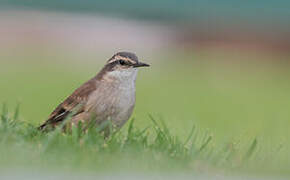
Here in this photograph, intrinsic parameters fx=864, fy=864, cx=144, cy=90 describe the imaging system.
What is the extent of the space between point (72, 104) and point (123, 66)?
2.52 feet

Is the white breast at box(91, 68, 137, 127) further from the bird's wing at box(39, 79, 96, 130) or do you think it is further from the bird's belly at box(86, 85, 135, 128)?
the bird's wing at box(39, 79, 96, 130)

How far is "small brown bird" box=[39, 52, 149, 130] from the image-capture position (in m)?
8.91

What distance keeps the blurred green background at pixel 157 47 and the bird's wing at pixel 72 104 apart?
8.24 m

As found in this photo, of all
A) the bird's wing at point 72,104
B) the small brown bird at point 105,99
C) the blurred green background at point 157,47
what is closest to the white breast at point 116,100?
the small brown bird at point 105,99

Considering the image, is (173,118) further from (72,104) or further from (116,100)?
(116,100)

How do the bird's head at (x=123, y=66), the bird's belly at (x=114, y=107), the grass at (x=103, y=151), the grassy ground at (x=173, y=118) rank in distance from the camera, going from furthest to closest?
1. the bird's head at (x=123, y=66)
2. the bird's belly at (x=114, y=107)
3. the grassy ground at (x=173, y=118)
4. the grass at (x=103, y=151)

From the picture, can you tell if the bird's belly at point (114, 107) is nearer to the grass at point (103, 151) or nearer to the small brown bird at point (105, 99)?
the small brown bird at point (105, 99)

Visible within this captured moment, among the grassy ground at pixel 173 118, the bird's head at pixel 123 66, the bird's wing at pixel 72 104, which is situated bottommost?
the grassy ground at pixel 173 118

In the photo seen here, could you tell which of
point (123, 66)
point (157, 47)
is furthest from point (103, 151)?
point (157, 47)

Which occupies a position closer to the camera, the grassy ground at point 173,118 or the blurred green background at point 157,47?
the grassy ground at point 173,118

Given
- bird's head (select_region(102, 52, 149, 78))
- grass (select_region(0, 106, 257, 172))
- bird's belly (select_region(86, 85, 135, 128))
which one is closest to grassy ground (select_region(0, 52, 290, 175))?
grass (select_region(0, 106, 257, 172))

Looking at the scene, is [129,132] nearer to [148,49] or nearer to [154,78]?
[154,78]

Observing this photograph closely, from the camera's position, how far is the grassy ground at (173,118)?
696cm

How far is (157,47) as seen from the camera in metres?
26.8
